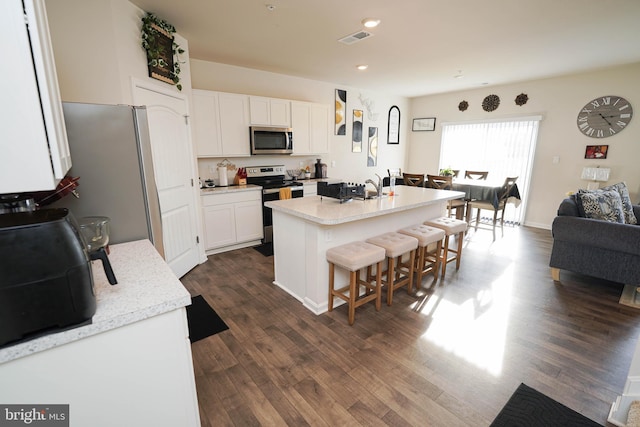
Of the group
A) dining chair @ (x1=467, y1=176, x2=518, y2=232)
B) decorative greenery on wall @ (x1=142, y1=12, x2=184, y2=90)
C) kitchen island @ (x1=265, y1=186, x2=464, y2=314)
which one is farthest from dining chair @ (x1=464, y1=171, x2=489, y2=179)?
decorative greenery on wall @ (x1=142, y1=12, x2=184, y2=90)

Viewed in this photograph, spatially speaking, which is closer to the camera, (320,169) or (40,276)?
(40,276)

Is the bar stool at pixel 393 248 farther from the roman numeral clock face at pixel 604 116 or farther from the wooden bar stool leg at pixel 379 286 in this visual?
the roman numeral clock face at pixel 604 116

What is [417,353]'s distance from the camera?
2.10 metres

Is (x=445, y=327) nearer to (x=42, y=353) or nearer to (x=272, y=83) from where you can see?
(x=42, y=353)

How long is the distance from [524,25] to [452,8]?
0.98 metres

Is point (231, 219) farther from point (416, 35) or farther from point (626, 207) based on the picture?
point (626, 207)

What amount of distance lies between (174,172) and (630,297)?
5.01 meters

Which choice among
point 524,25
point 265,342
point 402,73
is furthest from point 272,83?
point 265,342

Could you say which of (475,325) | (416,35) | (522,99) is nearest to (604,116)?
(522,99)

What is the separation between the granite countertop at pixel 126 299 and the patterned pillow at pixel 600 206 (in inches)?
156

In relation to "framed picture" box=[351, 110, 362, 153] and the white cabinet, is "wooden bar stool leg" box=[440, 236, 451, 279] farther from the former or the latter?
"framed picture" box=[351, 110, 362, 153]

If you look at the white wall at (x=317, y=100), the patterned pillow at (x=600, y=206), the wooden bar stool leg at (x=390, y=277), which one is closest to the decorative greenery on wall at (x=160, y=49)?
the white wall at (x=317, y=100)

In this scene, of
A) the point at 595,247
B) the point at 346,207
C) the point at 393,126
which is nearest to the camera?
the point at 346,207

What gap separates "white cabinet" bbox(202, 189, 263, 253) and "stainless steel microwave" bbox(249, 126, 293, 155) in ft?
2.30
